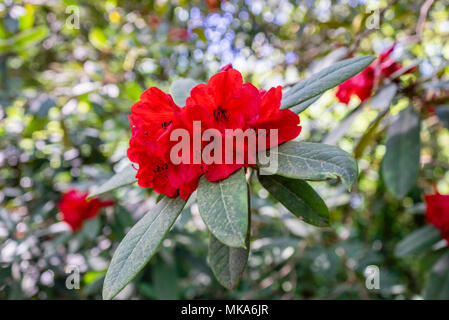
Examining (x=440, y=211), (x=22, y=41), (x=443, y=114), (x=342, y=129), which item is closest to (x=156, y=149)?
(x=342, y=129)

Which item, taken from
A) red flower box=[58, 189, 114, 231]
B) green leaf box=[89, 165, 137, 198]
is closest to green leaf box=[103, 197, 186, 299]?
green leaf box=[89, 165, 137, 198]

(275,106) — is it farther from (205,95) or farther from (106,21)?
(106,21)

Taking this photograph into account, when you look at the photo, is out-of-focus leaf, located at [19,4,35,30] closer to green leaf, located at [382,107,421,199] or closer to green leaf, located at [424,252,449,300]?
green leaf, located at [382,107,421,199]

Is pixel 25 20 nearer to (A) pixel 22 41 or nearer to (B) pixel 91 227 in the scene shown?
(A) pixel 22 41

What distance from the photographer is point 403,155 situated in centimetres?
116

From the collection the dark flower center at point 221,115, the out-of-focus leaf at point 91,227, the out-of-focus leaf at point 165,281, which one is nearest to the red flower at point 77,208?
the out-of-focus leaf at point 91,227

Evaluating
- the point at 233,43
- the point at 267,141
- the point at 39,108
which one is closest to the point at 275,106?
the point at 267,141

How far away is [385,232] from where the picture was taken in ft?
13.0

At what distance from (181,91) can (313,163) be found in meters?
0.42

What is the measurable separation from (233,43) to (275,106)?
2351 millimetres

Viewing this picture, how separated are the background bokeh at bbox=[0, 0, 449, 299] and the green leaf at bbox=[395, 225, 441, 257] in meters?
0.11

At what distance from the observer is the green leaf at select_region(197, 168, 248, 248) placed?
52cm
